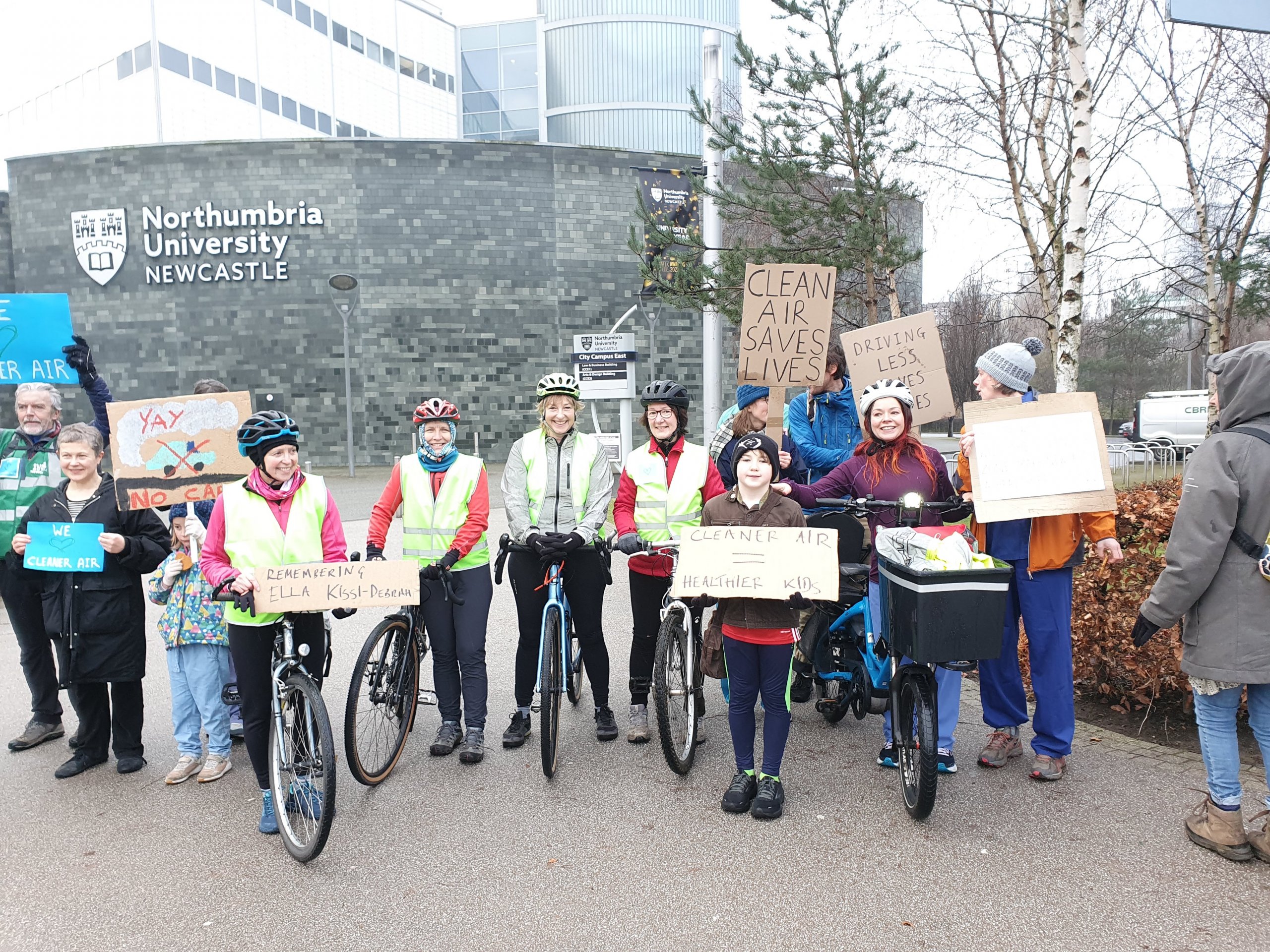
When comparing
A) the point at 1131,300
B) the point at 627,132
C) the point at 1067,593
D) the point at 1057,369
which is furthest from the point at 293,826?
the point at 627,132

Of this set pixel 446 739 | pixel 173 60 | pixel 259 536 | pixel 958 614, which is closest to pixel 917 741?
pixel 958 614

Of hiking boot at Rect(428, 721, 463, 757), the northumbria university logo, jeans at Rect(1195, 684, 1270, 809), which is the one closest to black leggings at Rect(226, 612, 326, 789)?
hiking boot at Rect(428, 721, 463, 757)

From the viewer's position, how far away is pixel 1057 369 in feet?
29.4

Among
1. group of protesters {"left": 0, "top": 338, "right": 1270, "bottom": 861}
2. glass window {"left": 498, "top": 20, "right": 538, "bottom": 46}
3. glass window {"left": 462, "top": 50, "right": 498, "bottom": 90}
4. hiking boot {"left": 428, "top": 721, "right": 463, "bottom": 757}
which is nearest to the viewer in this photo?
group of protesters {"left": 0, "top": 338, "right": 1270, "bottom": 861}

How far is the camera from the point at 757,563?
3975mm

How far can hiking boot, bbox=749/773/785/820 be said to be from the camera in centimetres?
404

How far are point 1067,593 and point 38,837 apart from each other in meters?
4.79

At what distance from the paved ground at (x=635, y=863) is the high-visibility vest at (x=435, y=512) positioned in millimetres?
1094

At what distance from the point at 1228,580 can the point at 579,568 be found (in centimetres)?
296

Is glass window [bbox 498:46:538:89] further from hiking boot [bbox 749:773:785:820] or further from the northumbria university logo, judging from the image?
hiking boot [bbox 749:773:785:820]

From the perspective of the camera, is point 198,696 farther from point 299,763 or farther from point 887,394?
point 887,394

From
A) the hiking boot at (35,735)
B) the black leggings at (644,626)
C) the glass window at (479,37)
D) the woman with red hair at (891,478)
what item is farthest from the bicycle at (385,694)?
the glass window at (479,37)

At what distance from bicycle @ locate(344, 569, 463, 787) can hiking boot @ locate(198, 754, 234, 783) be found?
→ 2.14 ft

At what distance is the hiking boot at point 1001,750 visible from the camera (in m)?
4.51
